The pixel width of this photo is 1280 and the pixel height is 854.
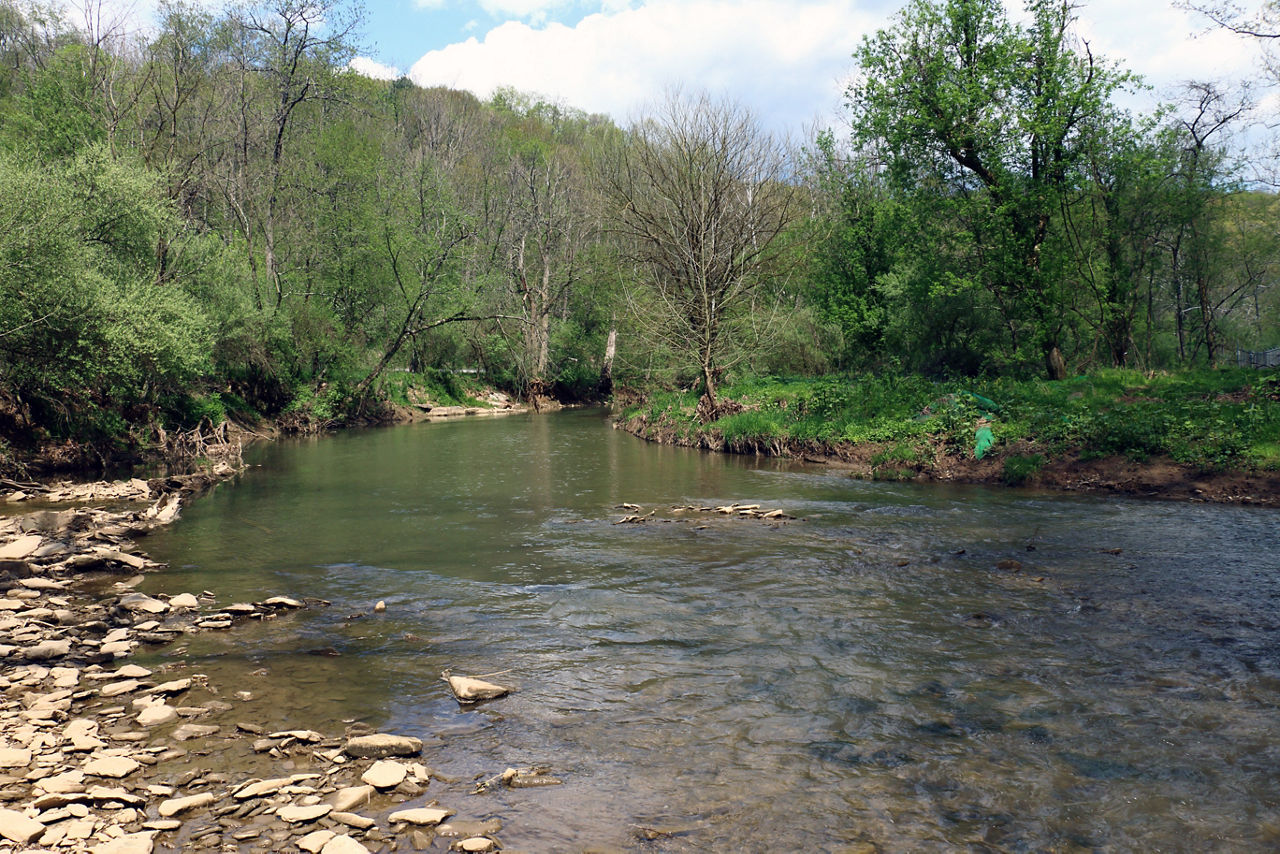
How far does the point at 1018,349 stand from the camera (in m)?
28.5

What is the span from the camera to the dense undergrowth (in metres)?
17.5

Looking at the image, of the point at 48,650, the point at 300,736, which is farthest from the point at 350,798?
the point at 48,650

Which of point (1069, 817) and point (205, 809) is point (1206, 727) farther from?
point (205, 809)

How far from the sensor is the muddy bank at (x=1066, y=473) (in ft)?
53.6

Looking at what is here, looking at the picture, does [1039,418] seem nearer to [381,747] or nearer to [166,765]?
[381,747]

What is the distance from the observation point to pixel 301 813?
516cm

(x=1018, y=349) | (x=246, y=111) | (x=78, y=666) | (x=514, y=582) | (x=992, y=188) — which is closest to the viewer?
(x=78, y=666)

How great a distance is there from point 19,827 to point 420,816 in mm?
2254

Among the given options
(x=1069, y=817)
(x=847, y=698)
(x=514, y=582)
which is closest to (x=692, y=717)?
(x=847, y=698)

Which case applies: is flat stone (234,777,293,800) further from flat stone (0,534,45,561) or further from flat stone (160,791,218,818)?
flat stone (0,534,45,561)

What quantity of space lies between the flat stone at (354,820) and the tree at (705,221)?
948 inches

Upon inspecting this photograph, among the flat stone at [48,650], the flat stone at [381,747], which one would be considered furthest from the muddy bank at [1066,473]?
the flat stone at [48,650]

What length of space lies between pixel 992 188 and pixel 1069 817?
24693 millimetres

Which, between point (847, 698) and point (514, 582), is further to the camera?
point (514, 582)
